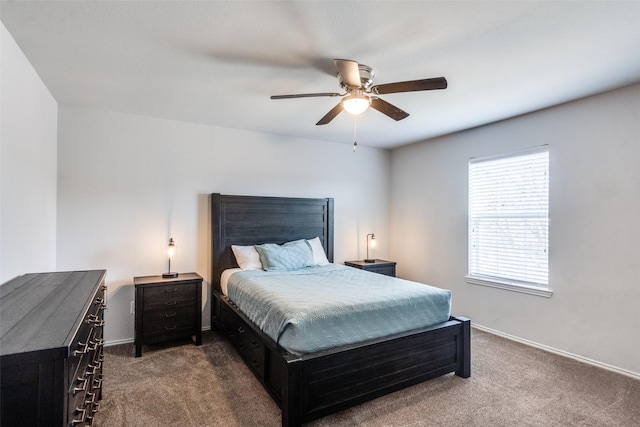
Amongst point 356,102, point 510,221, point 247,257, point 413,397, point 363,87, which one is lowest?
point 413,397

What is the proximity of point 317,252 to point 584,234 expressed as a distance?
2875 millimetres

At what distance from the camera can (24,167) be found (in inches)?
91.4

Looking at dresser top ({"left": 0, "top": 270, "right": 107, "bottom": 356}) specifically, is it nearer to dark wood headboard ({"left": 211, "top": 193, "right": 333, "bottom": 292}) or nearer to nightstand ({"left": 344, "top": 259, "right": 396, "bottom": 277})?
dark wood headboard ({"left": 211, "top": 193, "right": 333, "bottom": 292})

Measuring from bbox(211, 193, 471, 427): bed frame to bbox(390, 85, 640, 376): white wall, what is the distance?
1.24 metres

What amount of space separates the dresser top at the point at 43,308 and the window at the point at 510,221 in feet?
13.0

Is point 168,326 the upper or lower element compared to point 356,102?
lower

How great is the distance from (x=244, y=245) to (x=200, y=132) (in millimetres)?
1502

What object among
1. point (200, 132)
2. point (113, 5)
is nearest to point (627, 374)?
point (113, 5)

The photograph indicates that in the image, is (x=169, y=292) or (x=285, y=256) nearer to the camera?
(x=169, y=292)

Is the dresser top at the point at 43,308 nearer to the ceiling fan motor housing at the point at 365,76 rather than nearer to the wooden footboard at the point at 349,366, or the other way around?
Result: the wooden footboard at the point at 349,366

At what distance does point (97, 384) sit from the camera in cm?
218

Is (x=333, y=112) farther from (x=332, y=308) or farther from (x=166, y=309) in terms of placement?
(x=166, y=309)

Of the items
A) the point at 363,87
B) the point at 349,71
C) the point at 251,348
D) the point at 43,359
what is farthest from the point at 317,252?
the point at 43,359

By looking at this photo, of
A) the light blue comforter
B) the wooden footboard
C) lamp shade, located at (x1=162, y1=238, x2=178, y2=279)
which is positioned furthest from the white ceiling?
the wooden footboard
